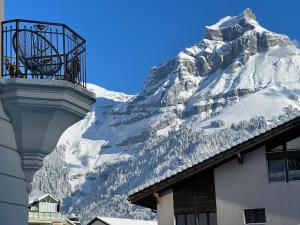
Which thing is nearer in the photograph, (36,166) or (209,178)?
(36,166)

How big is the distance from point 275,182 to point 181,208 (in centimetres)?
411

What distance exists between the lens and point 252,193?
2605 centimetres

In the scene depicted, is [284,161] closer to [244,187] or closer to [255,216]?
[244,187]

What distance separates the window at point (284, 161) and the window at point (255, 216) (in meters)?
1.31

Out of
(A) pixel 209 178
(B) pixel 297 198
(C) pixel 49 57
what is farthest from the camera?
(A) pixel 209 178

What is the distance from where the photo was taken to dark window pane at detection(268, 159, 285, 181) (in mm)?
25812

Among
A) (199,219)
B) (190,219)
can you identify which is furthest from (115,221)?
(199,219)

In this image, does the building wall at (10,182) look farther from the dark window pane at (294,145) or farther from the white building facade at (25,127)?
→ the dark window pane at (294,145)

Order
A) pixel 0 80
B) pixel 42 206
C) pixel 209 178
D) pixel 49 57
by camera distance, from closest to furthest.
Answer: pixel 0 80
pixel 49 57
pixel 209 178
pixel 42 206

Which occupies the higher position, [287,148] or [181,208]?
[287,148]

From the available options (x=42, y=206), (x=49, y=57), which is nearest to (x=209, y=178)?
(x=49, y=57)

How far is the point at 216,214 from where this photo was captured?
2666 centimetres

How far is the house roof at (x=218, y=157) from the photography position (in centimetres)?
2520

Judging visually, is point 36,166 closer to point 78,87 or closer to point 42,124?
point 42,124
